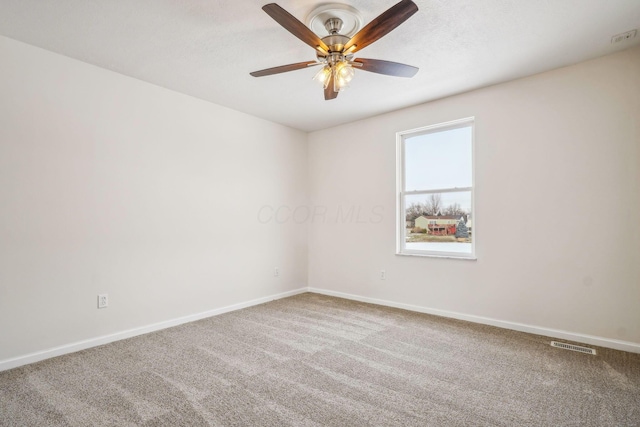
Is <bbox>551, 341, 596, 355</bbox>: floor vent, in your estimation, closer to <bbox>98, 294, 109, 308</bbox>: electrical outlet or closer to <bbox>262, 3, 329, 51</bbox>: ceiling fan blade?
<bbox>262, 3, 329, 51</bbox>: ceiling fan blade

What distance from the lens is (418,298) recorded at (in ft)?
13.1

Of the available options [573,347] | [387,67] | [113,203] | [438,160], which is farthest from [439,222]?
[113,203]

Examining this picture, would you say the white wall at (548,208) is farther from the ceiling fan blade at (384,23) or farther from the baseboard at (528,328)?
the ceiling fan blade at (384,23)

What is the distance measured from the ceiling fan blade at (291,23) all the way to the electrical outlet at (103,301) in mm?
2778

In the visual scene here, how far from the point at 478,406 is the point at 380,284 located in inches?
94.6

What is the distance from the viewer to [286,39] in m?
2.53

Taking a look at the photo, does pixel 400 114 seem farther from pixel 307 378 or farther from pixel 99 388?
pixel 99 388

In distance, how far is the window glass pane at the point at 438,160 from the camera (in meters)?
3.77

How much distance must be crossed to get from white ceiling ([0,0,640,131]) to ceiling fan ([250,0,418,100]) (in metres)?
0.23

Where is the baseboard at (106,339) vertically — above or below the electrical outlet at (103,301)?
below

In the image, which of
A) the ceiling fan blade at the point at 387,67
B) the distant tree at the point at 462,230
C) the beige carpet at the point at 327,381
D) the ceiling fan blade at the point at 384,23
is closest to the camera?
the ceiling fan blade at the point at 384,23

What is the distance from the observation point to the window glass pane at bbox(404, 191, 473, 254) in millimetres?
3744

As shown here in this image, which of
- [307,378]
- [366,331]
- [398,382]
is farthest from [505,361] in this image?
[307,378]

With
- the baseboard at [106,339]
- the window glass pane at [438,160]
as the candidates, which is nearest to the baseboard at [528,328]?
the window glass pane at [438,160]
